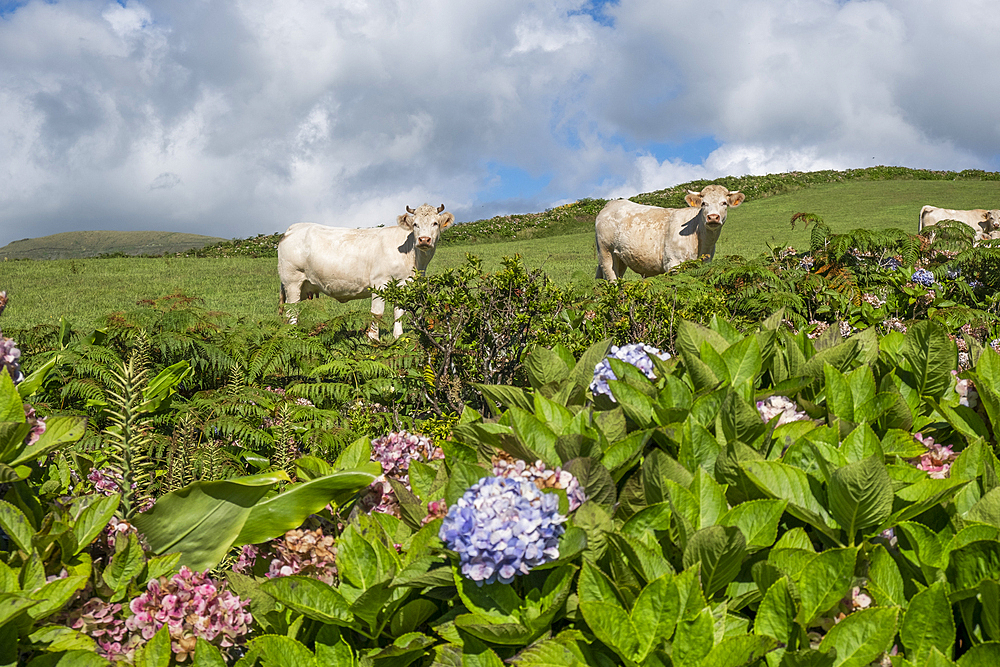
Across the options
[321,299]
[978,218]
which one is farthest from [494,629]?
[978,218]

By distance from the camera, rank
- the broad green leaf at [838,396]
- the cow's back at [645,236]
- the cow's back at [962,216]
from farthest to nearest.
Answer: the cow's back at [962,216] → the cow's back at [645,236] → the broad green leaf at [838,396]

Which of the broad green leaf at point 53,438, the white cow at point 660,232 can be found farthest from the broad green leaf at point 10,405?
the white cow at point 660,232

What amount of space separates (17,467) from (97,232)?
126856mm

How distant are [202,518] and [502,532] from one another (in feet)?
3.30

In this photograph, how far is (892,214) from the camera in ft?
96.7

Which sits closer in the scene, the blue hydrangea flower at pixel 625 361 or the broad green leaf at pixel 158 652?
the broad green leaf at pixel 158 652

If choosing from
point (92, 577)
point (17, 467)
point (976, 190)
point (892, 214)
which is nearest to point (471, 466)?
point (92, 577)

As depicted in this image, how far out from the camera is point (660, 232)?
451 inches

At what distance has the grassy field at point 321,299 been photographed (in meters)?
13.7

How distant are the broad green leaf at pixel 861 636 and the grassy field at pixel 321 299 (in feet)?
11.2

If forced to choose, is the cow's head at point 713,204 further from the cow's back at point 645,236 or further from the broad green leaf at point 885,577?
the broad green leaf at point 885,577

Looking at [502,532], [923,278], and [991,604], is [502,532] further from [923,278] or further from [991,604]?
[923,278]

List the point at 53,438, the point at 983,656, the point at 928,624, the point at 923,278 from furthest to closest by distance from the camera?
1. the point at 923,278
2. the point at 53,438
3. the point at 928,624
4. the point at 983,656

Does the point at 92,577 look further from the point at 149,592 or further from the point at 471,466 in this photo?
the point at 471,466
